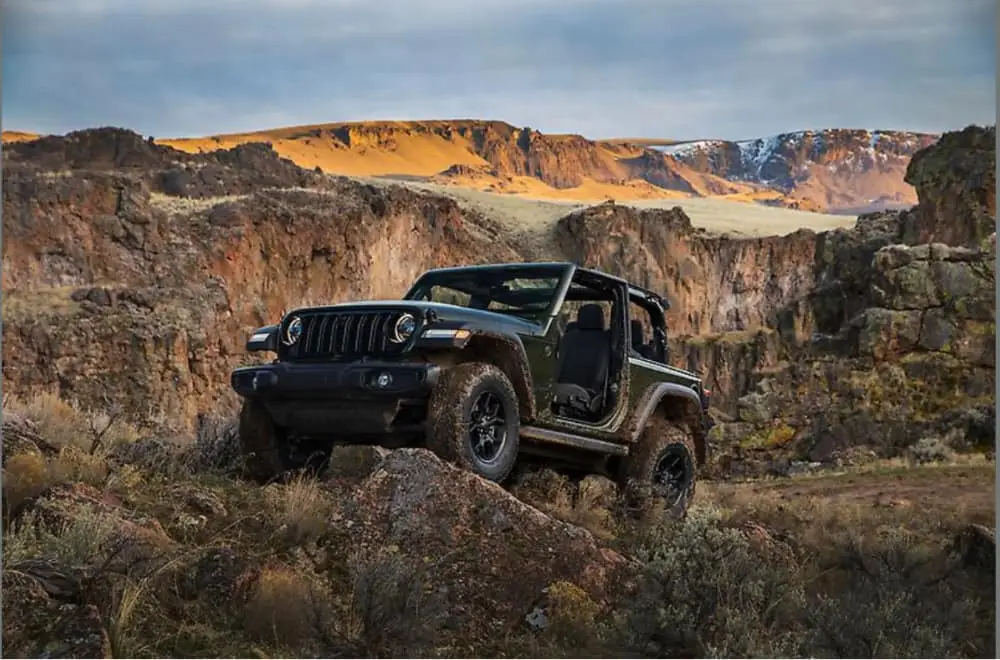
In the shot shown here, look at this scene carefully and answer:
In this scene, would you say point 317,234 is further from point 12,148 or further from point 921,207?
point 921,207

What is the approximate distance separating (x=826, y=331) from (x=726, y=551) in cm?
5052

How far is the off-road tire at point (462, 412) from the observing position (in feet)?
26.3

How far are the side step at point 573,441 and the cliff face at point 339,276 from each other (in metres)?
17.5

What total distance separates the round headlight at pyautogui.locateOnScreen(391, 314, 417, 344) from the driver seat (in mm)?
1863

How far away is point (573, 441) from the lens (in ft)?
30.8

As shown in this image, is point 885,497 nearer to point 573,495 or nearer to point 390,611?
point 573,495

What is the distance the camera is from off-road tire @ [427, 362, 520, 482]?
26.3ft

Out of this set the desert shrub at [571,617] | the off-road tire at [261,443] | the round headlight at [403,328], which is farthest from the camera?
the off-road tire at [261,443]

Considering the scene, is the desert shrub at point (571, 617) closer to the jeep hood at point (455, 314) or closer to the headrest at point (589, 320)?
the jeep hood at point (455, 314)

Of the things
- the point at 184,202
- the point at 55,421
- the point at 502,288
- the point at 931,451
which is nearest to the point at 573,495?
the point at 502,288

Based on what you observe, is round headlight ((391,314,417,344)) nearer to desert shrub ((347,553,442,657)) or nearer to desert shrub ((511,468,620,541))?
desert shrub ((511,468,620,541))

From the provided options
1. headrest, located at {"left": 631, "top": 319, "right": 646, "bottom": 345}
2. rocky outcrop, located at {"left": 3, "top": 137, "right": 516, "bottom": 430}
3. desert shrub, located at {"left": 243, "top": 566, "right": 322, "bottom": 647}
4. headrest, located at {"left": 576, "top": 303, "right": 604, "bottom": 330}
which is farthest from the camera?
rocky outcrop, located at {"left": 3, "top": 137, "right": 516, "bottom": 430}

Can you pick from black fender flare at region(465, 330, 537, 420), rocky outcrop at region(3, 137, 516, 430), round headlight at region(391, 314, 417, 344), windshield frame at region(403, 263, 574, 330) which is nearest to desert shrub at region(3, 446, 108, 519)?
round headlight at region(391, 314, 417, 344)

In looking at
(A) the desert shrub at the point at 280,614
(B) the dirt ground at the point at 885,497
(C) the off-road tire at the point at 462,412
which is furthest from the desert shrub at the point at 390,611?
(B) the dirt ground at the point at 885,497
